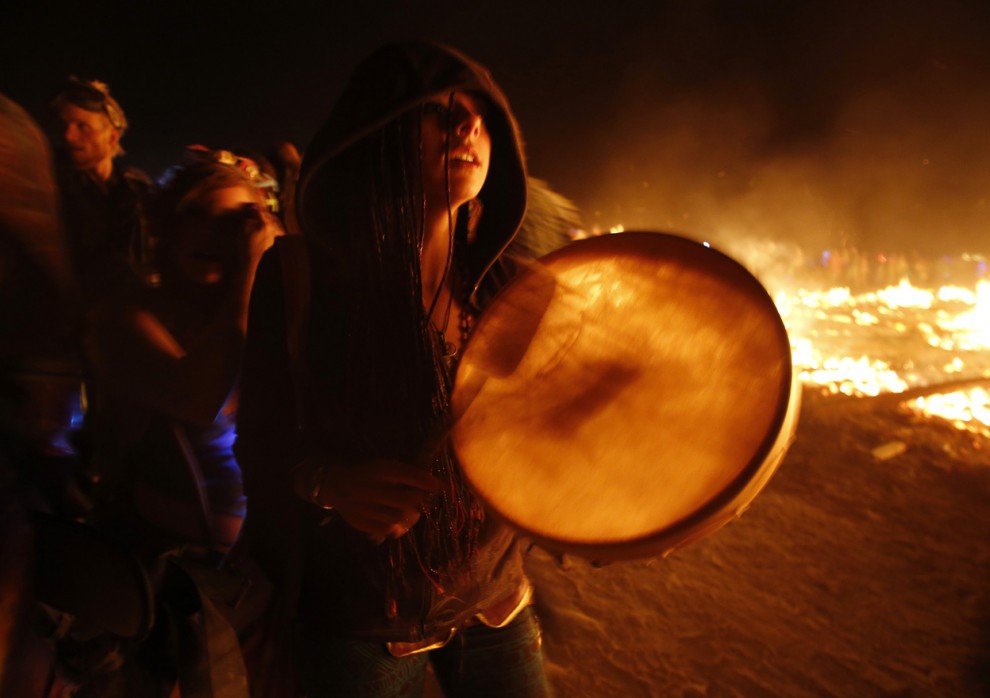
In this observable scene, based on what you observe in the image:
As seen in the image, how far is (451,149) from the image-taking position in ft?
4.04

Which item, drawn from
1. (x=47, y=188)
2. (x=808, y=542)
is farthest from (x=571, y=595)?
(x=47, y=188)

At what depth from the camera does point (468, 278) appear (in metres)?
1.41

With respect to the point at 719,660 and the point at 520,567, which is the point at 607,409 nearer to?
the point at 520,567

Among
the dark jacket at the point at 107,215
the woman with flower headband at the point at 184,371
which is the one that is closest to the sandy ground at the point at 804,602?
the woman with flower headband at the point at 184,371

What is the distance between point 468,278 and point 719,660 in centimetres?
245

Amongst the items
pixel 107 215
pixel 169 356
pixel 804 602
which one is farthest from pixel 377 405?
pixel 804 602

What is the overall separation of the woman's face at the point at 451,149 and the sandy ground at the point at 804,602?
5.04ft

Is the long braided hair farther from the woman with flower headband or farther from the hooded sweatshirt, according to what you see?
the woman with flower headband

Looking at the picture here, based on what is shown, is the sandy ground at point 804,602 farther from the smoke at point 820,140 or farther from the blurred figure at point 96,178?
the smoke at point 820,140

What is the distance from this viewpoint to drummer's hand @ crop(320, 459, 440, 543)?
947 millimetres

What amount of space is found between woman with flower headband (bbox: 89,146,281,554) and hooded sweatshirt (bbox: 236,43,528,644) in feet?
1.57

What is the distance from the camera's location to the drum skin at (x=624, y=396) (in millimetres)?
880

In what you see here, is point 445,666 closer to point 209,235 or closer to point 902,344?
point 209,235

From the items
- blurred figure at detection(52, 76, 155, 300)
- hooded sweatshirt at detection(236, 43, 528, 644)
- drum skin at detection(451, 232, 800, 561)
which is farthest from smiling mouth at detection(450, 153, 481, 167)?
blurred figure at detection(52, 76, 155, 300)
